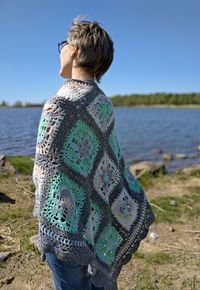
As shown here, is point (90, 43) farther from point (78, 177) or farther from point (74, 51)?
point (78, 177)

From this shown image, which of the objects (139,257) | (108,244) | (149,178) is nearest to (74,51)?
(108,244)

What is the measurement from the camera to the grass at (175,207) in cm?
759

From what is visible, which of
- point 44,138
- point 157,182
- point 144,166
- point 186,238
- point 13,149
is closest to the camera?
point 44,138

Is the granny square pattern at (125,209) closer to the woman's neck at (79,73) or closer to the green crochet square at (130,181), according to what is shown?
the green crochet square at (130,181)

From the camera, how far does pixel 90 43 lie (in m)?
2.46

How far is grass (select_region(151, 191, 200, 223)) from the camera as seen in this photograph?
24.9 ft

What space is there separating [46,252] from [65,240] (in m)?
0.15

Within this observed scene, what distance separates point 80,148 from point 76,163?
98mm

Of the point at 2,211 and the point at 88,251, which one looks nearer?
the point at 88,251

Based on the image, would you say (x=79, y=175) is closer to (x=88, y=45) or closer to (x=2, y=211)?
(x=88, y=45)

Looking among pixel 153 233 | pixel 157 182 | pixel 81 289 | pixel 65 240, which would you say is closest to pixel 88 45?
pixel 65 240

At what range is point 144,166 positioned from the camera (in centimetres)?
1301

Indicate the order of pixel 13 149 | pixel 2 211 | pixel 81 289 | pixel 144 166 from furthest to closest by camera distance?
pixel 13 149, pixel 144 166, pixel 2 211, pixel 81 289

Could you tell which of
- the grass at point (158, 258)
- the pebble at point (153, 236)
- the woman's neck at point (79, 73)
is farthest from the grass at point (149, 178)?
the woman's neck at point (79, 73)
